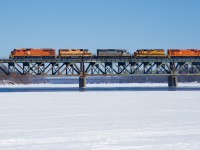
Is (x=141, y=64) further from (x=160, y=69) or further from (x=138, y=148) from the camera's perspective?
(x=138, y=148)

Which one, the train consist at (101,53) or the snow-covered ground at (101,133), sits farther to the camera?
the train consist at (101,53)

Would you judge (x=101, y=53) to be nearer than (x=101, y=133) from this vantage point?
No

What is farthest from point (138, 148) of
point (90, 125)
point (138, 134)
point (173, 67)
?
point (173, 67)

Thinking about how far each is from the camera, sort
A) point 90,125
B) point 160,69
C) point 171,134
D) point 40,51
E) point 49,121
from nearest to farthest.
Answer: point 171,134
point 90,125
point 49,121
point 40,51
point 160,69

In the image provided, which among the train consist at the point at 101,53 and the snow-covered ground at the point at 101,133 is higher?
the train consist at the point at 101,53

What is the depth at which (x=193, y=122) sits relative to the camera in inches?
515

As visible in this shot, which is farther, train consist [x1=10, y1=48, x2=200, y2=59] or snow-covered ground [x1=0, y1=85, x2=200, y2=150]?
train consist [x1=10, y1=48, x2=200, y2=59]

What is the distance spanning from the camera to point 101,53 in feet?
197

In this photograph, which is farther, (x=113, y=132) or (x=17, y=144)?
(x=113, y=132)

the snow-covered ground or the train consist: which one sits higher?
the train consist

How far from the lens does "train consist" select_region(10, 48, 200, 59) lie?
56.9m

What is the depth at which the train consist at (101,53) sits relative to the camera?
2240 inches

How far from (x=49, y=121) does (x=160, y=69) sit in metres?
50.6

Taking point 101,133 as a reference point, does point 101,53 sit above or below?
above
